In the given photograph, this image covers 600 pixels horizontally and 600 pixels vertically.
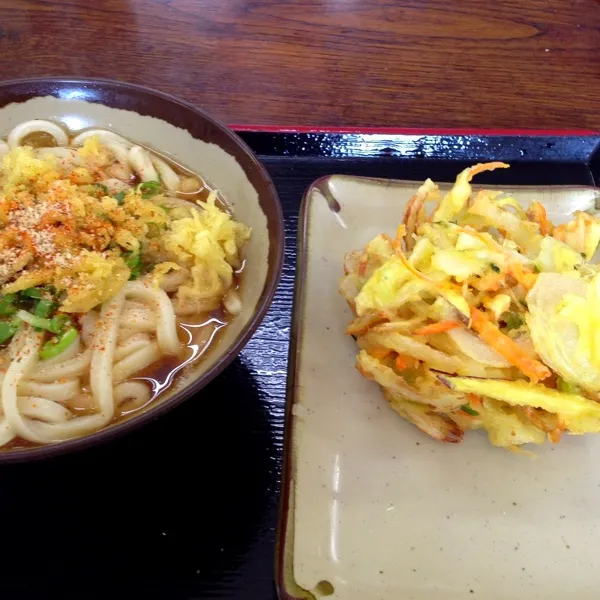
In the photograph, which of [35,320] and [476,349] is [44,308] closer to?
[35,320]

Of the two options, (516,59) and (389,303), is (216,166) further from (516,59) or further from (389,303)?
(516,59)

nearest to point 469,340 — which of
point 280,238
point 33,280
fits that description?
point 280,238

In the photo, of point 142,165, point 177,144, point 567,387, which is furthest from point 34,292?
point 567,387

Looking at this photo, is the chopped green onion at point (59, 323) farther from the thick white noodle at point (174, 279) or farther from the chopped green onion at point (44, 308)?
the thick white noodle at point (174, 279)

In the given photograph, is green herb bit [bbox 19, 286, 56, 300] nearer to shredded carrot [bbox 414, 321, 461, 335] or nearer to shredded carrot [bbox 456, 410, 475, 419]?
shredded carrot [bbox 414, 321, 461, 335]

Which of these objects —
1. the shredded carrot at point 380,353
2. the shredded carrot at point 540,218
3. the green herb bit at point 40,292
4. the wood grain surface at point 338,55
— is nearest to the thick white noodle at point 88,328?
the green herb bit at point 40,292

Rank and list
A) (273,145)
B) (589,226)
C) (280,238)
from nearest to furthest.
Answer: (280,238) → (589,226) → (273,145)

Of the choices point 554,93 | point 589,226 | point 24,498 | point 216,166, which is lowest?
point 24,498

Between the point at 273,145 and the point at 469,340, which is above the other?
the point at 273,145
